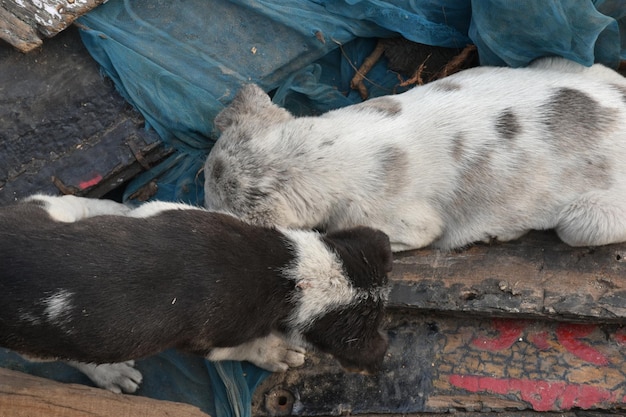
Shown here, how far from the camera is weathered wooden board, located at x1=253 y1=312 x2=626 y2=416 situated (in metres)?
4.38

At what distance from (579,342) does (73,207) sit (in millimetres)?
3559

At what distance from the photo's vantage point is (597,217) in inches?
166

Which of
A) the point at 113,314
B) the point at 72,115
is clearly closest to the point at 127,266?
the point at 113,314

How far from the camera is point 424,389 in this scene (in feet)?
14.6

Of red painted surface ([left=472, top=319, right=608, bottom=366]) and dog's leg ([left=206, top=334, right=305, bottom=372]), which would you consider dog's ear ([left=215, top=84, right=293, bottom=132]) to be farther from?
red painted surface ([left=472, top=319, right=608, bottom=366])

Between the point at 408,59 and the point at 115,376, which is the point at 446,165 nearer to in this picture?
the point at 408,59

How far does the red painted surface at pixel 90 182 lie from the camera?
15.9 feet

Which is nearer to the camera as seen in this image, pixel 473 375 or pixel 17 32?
pixel 473 375

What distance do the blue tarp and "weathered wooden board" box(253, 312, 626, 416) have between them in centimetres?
80

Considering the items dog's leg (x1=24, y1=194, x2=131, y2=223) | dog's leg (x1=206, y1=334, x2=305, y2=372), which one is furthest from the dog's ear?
dog's leg (x1=206, y1=334, x2=305, y2=372)

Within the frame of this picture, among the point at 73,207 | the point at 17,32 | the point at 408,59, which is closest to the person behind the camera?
the point at 73,207

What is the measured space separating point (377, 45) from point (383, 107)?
3.79 ft

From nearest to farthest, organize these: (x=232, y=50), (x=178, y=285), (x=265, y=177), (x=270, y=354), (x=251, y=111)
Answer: (x=178, y=285), (x=265, y=177), (x=270, y=354), (x=251, y=111), (x=232, y=50)

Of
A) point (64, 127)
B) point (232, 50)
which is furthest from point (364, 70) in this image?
point (64, 127)
